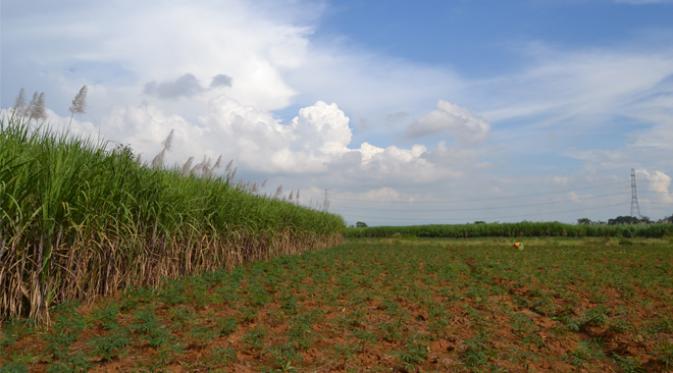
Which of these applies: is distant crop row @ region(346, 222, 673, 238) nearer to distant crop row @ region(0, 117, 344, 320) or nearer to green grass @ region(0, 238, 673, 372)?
green grass @ region(0, 238, 673, 372)

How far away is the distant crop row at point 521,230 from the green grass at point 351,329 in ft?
138

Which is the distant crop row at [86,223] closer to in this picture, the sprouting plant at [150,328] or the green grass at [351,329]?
the green grass at [351,329]

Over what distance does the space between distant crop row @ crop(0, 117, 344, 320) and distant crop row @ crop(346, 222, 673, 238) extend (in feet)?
150

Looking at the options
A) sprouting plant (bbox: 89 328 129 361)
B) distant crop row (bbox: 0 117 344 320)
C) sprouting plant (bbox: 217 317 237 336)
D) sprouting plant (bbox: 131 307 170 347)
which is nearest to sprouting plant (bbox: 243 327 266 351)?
sprouting plant (bbox: 217 317 237 336)

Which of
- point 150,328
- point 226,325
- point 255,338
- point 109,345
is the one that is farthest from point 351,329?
point 109,345

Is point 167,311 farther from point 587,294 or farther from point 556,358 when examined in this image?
point 587,294

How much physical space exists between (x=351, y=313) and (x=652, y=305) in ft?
18.6

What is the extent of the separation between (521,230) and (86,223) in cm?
4977

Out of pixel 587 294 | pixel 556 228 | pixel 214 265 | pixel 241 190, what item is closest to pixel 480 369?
pixel 587 294

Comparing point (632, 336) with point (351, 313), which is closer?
point (632, 336)

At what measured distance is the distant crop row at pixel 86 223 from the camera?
570 centimetres

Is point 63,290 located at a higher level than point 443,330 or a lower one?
higher

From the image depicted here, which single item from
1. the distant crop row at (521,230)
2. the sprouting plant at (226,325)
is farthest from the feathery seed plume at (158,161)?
the distant crop row at (521,230)

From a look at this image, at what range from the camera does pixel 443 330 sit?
6539 mm
